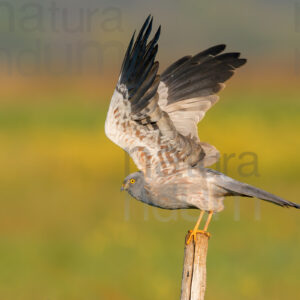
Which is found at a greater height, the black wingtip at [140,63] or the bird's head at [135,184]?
the black wingtip at [140,63]

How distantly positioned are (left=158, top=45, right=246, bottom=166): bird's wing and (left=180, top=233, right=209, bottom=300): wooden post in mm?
1823

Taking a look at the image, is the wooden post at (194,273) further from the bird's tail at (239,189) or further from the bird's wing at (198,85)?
the bird's wing at (198,85)

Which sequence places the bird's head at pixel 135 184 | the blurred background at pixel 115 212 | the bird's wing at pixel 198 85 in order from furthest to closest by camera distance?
the blurred background at pixel 115 212 < the bird's wing at pixel 198 85 < the bird's head at pixel 135 184

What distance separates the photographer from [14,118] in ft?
92.2

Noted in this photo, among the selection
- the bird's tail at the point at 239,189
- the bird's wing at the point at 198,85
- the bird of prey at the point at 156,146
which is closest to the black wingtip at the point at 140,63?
the bird of prey at the point at 156,146

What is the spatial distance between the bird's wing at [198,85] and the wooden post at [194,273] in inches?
71.8

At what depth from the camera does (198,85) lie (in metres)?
9.10

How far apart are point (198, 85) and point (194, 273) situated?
8.13 feet

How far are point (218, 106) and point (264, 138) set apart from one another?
5.75 metres

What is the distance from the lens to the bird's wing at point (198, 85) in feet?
29.6

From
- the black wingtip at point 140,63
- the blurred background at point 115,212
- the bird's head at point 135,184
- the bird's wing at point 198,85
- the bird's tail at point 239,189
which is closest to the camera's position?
the bird's tail at point 239,189

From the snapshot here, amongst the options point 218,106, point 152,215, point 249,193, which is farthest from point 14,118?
point 249,193

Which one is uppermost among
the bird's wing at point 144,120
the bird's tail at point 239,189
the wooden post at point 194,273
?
the bird's wing at point 144,120

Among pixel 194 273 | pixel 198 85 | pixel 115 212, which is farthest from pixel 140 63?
pixel 115 212
